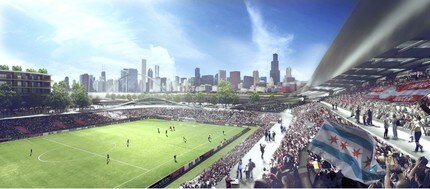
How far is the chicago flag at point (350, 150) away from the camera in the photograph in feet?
20.9

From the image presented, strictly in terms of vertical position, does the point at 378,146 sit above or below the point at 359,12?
below

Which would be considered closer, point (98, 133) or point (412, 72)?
point (412, 72)

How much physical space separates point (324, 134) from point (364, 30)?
5.17 metres

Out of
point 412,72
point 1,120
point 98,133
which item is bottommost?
point 98,133

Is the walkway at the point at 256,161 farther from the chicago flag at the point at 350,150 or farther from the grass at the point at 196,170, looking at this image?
the chicago flag at the point at 350,150

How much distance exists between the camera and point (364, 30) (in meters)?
9.76

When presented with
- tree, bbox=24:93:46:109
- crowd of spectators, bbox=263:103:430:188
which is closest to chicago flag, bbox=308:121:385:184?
crowd of spectators, bbox=263:103:430:188

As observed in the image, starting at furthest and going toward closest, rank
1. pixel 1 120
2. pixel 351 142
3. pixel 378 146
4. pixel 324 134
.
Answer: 1. pixel 1 120
2. pixel 378 146
3. pixel 324 134
4. pixel 351 142

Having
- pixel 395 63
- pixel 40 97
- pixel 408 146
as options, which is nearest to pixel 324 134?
pixel 408 146

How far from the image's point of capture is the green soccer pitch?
21906 mm

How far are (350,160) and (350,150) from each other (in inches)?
11.7

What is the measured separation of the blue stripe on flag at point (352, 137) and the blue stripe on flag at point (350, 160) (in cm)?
45

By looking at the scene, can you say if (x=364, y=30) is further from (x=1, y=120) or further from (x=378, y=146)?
(x=1, y=120)

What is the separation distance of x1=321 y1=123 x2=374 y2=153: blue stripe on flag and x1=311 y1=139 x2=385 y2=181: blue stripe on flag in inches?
17.6
